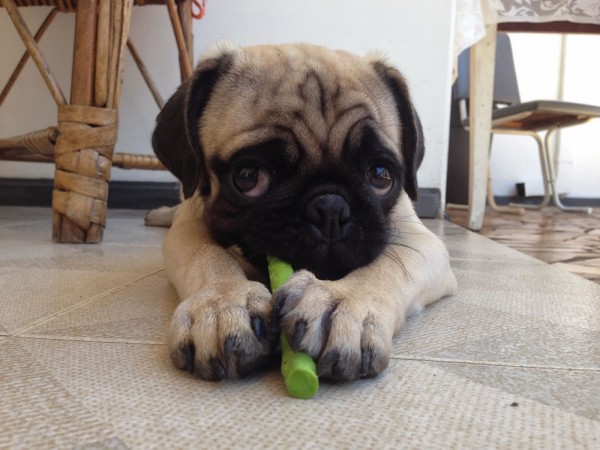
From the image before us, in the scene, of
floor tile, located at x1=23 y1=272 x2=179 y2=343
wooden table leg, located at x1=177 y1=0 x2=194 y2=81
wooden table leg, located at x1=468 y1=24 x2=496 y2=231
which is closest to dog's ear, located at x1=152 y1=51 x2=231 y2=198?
floor tile, located at x1=23 y1=272 x2=179 y2=343

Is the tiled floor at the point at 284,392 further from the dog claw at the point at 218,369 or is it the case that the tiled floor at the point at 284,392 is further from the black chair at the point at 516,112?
the black chair at the point at 516,112

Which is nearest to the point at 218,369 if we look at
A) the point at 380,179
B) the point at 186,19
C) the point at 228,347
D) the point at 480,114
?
the point at 228,347

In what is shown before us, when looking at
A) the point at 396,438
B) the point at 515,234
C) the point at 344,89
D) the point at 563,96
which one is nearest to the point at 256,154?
the point at 344,89

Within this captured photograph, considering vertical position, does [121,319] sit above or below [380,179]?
below

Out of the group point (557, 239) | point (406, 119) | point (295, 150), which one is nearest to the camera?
point (295, 150)

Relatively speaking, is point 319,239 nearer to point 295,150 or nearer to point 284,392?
point 295,150

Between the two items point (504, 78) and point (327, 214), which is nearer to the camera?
point (327, 214)

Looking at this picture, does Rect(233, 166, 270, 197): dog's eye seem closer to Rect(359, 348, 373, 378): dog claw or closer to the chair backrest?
Rect(359, 348, 373, 378): dog claw
